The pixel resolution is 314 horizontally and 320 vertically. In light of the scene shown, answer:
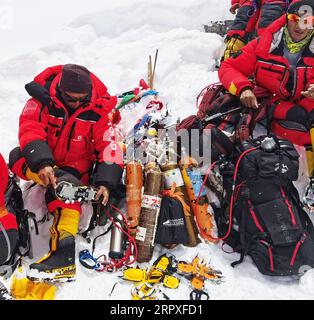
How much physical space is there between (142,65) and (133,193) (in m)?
3.95

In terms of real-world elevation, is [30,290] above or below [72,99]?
below

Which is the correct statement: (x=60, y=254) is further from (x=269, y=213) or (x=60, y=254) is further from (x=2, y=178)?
(x=269, y=213)

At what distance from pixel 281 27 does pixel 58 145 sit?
2.55 m

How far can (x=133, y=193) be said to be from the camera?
338cm

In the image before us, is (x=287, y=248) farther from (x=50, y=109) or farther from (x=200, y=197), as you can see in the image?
(x=50, y=109)

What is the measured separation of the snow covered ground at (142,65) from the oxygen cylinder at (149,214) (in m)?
0.17

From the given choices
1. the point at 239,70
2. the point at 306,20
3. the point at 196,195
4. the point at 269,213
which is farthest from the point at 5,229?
the point at 306,20

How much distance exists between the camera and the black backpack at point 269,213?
2.98 m

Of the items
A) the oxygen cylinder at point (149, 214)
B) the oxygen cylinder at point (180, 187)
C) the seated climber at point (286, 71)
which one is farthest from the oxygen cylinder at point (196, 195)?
the seated climber at point (286, 71)

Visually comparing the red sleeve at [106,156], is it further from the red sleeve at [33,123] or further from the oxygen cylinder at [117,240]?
the red sleeve at [33,123]

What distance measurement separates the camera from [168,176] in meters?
3.49

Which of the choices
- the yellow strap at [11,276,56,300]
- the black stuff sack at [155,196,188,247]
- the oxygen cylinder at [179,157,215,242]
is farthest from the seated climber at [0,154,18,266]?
the oxygen cylinder at [179,157,215,242]

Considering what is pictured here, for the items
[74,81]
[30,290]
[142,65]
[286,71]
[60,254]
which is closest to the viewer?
[30,290]

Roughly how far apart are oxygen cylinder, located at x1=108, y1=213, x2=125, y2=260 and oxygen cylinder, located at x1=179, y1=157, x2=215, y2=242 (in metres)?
0.72
